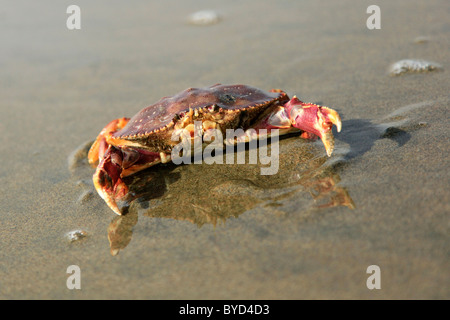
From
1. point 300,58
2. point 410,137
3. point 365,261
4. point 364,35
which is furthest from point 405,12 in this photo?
point 365,261

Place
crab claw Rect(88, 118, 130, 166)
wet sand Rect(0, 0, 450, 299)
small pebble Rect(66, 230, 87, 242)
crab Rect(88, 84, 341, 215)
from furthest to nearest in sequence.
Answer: crab claw Rect(88, 118, 130, 166)
crab Rect(88, 84, 341, 215)
small pebble Rect(66, 230, 87, 242)
wet sand Rect(0, 0, 450, 299)

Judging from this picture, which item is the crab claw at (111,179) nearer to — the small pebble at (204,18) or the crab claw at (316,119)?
the crab claw at (316,119)

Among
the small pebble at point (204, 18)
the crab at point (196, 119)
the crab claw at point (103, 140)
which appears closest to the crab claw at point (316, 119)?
the crab at point (196, 119)

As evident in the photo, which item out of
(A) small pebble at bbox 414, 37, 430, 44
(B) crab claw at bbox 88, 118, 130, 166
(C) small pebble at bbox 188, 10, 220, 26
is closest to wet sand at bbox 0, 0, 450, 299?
(A) small pebble at bbox 414, 37, 430, 44

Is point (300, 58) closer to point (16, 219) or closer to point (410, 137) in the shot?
point (410, 137)

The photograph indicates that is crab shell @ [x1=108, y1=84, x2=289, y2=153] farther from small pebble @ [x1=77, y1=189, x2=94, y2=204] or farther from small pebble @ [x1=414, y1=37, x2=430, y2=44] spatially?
small pebble @ [x1=414, y1=37, x2=430, y2=44]

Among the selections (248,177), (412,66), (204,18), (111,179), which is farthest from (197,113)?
(204,18)
